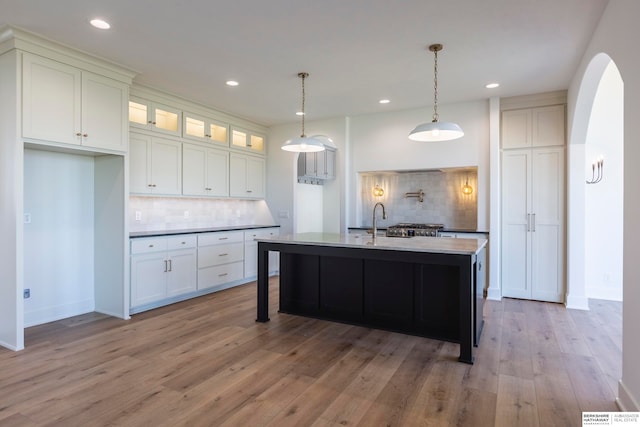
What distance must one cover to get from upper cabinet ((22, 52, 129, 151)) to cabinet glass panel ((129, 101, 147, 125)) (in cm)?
60

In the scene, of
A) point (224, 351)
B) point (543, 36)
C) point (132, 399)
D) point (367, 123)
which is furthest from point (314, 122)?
point (132, 399)

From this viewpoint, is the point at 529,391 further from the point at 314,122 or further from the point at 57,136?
the point at 314,122

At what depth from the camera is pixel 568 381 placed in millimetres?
2557

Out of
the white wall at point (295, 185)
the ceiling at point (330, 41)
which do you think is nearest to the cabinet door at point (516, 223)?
the ceiling at point (330, 41)

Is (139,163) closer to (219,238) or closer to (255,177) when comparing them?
(219,238)

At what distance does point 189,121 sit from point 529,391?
4994 millimetres

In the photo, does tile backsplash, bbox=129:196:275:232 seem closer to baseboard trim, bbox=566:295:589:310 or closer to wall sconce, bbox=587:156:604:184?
baseboard trim, bbox=566:295:589:310

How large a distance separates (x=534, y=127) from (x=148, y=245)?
509cm

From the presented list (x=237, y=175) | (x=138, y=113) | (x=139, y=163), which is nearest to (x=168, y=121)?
(x=138, y=113)

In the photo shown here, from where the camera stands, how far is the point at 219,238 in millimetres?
5238

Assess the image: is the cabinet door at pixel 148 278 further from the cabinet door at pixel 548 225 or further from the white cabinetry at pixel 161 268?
the cabinet door at pixel 548 225

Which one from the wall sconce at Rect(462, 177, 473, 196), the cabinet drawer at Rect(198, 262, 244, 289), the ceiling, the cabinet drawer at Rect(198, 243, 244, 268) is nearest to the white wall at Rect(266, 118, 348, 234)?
the cabinet drawer at Rect(198, 243, 244, 268)

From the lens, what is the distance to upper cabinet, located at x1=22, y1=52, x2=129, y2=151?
3170 millimetres

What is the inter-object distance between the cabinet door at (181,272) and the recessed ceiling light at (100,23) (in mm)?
2527
